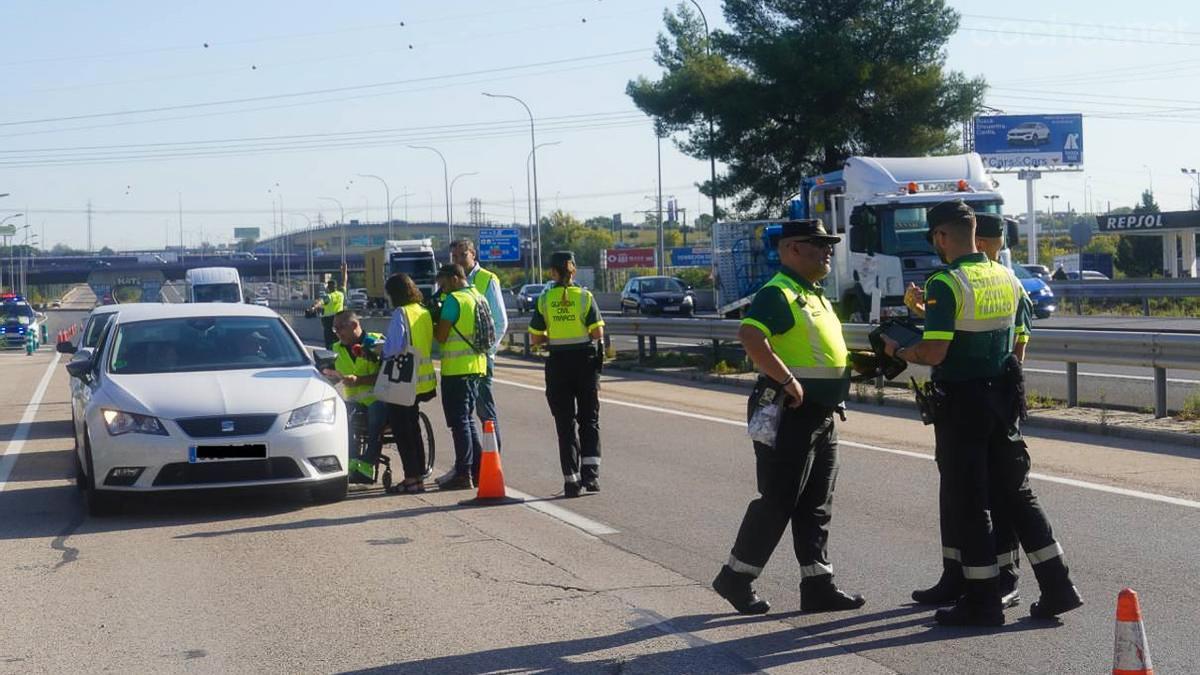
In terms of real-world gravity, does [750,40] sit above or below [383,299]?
above

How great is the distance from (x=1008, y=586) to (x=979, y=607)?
391mm

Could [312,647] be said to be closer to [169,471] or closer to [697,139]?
[169,471]

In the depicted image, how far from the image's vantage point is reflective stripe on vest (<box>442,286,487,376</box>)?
10.7 m

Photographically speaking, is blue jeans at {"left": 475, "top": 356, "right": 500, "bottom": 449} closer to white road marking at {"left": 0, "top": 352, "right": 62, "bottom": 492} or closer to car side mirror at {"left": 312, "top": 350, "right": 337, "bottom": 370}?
car side mirror at {"left": 312, "top": 350, "right": 337, "bottom": 370}

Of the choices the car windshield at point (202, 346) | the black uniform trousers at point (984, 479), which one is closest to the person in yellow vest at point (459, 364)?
the car windshield at point (202, 346)

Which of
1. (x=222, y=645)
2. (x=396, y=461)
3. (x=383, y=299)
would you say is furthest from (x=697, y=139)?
(x=222, y=645)

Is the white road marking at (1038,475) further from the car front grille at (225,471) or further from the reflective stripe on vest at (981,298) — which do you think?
the car front grille at (225,471)

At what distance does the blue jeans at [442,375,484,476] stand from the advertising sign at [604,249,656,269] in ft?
294

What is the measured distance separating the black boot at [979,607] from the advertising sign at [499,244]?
71497 mm

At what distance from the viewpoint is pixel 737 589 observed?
659 centimetres

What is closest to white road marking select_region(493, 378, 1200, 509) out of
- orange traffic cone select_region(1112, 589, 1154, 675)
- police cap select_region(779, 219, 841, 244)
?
police cap select_region(779, 219, 841, 244)

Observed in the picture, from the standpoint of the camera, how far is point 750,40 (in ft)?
163

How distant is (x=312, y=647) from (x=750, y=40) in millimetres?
45356

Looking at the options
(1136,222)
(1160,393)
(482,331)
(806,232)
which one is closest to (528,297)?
(1136,222)
